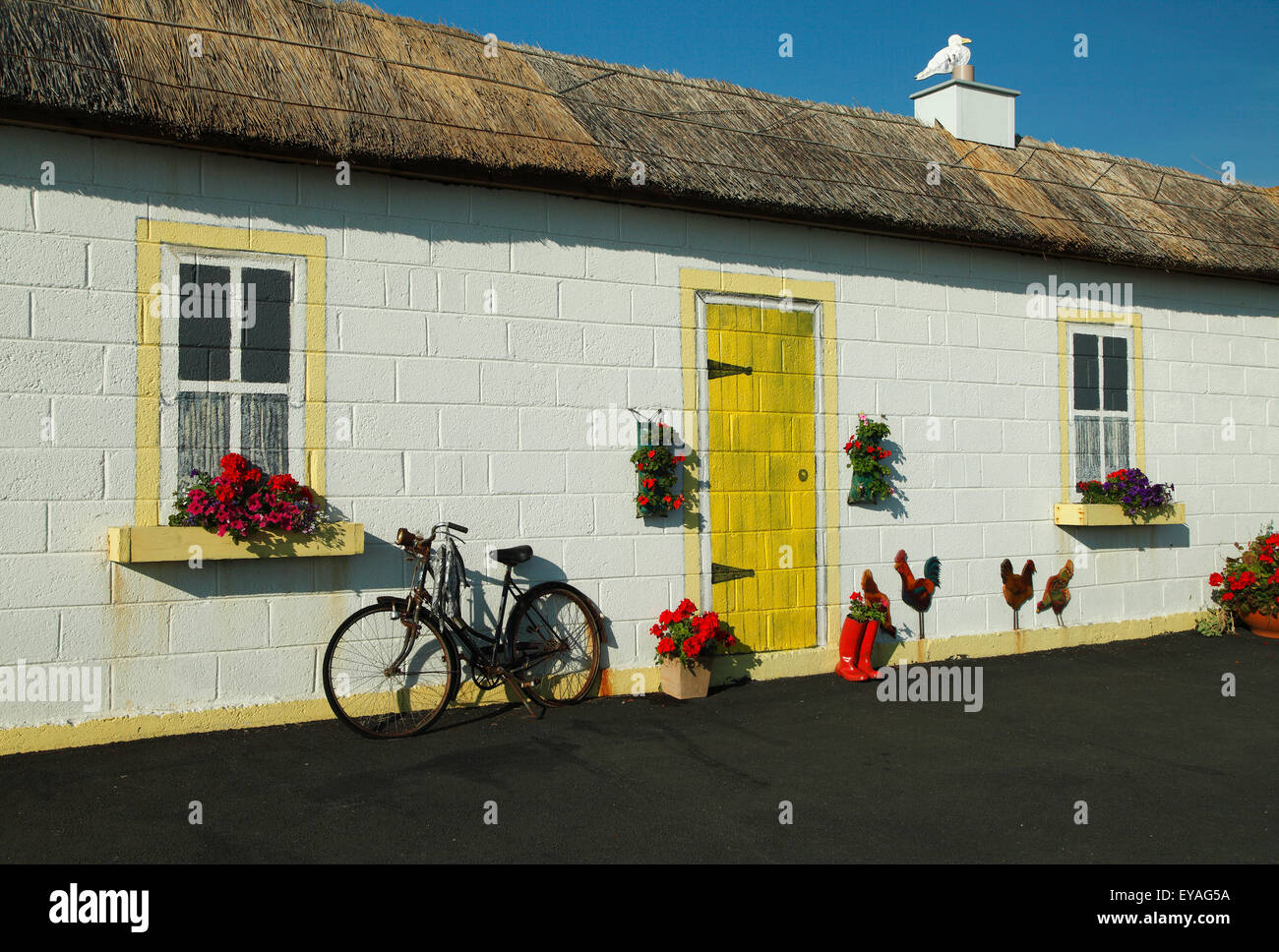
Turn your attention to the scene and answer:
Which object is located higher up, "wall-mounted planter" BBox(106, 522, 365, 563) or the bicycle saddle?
"wall-mounted planter" BBox(106, 522, 365, 563)

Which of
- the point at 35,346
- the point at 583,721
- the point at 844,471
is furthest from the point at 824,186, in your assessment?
the point at 35,346

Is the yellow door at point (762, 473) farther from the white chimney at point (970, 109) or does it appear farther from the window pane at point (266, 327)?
the white chimney at point (970, 109)

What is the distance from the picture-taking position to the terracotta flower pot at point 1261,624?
31.7 ft

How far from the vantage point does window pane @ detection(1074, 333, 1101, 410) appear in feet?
31.3

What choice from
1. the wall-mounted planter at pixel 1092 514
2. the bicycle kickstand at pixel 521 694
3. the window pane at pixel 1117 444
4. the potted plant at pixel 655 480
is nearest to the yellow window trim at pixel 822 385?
the potted plant at pixel 655 480

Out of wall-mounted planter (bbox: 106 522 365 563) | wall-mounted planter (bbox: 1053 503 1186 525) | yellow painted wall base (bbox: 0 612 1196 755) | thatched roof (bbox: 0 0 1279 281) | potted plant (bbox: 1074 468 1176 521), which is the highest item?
thatched roof (bbox: 0 0 1279 281)

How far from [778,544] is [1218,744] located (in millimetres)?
3064

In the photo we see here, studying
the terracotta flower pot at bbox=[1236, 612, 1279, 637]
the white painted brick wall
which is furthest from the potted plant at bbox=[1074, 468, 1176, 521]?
the terracotta flower pot at bbox=[1236, 612, 1279, 637]

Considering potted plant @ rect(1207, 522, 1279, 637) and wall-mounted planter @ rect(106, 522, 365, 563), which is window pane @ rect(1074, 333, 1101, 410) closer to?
potted plant @ rect(1207, 522, 1279, 637)

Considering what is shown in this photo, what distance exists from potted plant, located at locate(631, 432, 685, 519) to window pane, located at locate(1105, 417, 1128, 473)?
4410 millimetres

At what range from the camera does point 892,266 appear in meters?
8.61

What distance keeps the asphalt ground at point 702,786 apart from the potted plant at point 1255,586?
103 inches

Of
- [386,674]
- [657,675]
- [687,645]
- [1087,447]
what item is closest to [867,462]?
[687,645]
